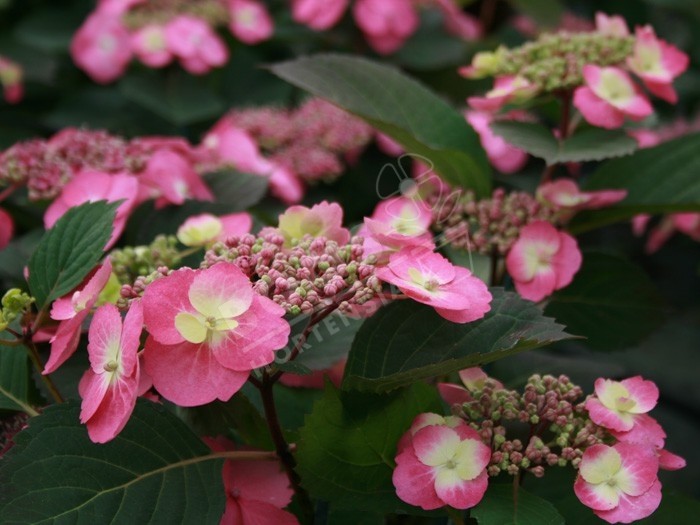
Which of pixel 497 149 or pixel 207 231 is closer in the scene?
pixel 207 231

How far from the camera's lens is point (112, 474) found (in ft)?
1.68

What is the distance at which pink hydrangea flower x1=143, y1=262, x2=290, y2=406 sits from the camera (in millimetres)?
467

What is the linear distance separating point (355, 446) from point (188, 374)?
118 mm

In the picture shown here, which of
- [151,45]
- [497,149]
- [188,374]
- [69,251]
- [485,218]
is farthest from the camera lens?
[151,45]

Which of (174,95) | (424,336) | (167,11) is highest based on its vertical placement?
(424,336)

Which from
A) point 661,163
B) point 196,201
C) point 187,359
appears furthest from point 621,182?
point 187,359

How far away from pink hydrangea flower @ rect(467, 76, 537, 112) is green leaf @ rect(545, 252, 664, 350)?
149 mm

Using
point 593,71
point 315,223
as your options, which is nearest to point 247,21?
point 593,71

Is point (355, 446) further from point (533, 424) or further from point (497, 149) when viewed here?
point (497, 149)

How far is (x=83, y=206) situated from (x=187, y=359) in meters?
0.19

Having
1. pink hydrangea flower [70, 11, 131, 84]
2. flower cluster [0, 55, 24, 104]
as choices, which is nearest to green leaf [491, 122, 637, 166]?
pink hydrangea flower [70, 11, 131, 84]

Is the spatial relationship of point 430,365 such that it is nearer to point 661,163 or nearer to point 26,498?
point 26,498

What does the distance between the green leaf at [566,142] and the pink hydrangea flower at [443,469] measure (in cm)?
28

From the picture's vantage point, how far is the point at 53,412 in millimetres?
513
